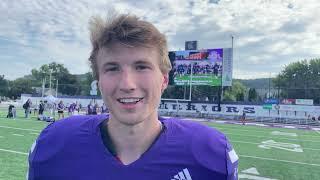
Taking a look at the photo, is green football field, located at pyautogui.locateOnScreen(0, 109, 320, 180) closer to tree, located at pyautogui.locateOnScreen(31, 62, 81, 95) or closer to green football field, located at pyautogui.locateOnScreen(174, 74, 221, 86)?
green football field, located at pyautogui.locateOnScreen(174, 74, 221, 86)

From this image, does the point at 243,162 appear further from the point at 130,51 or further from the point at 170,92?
the point at 170,92

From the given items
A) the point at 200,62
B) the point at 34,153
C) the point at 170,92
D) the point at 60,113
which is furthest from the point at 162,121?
the point at 170,92

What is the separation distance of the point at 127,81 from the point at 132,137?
0.31 m

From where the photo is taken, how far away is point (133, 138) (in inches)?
79.0

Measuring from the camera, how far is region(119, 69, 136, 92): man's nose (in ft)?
6.16

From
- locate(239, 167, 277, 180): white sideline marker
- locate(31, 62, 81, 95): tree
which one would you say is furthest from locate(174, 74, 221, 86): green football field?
locate(31, 62, 81, 95): tree

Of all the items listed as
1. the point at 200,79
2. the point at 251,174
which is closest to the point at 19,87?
the point at 200,79

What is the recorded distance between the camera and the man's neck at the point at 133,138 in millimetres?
1988

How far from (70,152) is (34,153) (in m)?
0.24

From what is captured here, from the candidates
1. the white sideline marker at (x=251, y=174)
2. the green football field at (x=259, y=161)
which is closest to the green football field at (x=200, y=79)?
the green football field at (x=259, y=161)

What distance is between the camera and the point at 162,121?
7.14 ft

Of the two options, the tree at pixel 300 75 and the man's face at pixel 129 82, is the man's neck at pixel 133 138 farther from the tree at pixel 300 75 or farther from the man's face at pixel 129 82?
the tree at pixel 300 75

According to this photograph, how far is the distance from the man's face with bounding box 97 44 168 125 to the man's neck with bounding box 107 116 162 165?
0.06 m

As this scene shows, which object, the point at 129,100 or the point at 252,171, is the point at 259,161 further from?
the point at 129,100
